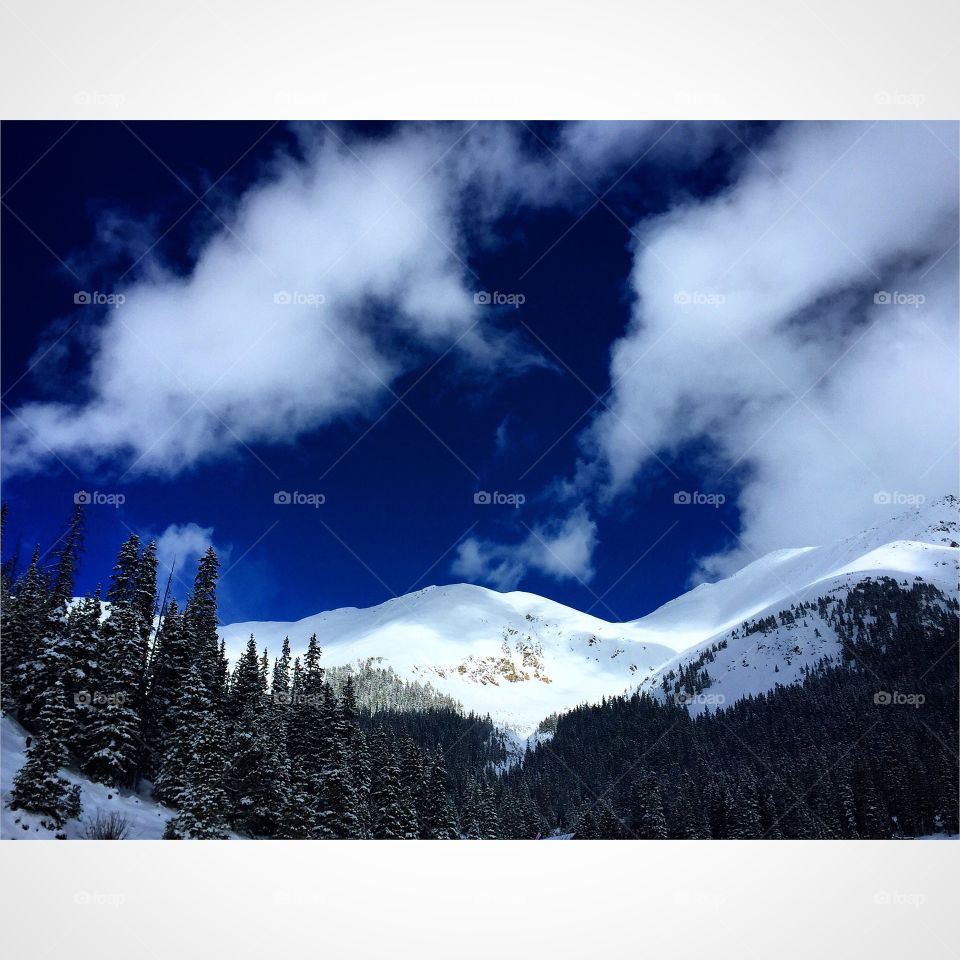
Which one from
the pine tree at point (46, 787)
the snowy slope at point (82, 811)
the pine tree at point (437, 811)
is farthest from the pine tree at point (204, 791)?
the pine tree at point (437, 811)

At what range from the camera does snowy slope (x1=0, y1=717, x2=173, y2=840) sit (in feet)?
74.8

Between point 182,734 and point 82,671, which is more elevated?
point 82,671

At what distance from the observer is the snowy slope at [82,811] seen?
74.8ft

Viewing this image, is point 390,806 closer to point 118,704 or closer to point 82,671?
point 118,704

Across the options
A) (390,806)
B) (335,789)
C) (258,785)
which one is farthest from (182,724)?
(390,806)

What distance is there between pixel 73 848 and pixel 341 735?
28.5 m

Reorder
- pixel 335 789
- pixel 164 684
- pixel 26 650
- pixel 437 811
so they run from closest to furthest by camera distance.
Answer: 1. pixel 26 650
2. pixel 335 789
3. pixel 164 684
4. pixel 437 811

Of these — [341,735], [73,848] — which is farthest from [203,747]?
[73,848]

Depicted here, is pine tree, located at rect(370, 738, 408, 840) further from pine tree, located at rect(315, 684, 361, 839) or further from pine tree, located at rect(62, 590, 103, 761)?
pine tree, located at rect(62, 590, 103, 761)

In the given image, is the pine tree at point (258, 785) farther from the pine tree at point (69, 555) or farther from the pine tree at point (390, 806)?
the pine tree at point (69, 555)

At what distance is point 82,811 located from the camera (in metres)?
27.3

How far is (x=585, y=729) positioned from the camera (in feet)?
653

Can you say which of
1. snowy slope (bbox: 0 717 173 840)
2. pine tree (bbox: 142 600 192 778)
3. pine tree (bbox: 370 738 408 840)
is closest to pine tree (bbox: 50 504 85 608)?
pine tree (bbox: 142 600 192 778)

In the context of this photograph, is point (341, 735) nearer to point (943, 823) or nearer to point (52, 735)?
point (52, 735)
